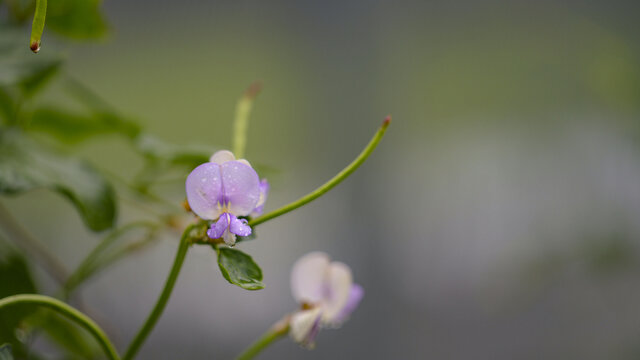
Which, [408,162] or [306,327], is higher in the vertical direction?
[408,162]

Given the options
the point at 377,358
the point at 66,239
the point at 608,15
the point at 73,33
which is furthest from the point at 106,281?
the point at 608,15

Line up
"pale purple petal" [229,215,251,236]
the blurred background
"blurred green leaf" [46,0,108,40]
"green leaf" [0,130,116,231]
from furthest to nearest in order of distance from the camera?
the blurred background, "blurred green leaf" [46,0,108,40], "green leaf" [0,130,116,231], "pale purple petal" [229,215,251,236]

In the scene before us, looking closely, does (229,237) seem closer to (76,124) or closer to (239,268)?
(239,268)

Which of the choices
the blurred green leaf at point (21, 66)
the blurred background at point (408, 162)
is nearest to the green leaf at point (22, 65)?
the blurred green leaf at point (21, 66)

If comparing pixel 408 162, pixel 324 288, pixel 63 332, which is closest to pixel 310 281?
pixel 324 288

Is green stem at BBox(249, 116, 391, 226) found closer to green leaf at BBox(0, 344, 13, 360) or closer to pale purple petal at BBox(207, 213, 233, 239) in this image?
pale purple petal at BBox(207, 213, 233, 239)

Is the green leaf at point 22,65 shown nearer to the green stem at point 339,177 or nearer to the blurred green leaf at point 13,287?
the blurred green leaf at point 13,287

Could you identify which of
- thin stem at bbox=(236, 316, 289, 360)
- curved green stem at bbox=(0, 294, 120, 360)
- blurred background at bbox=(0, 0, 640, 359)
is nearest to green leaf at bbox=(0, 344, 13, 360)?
curved green stem at bbox=(0, 294, 120, 360)
